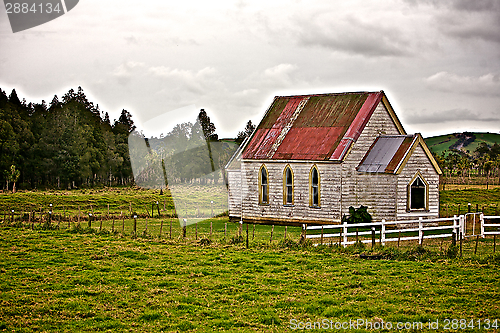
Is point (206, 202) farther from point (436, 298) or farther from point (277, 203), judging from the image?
point (436, 298)

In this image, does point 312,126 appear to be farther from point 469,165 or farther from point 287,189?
point 469,165

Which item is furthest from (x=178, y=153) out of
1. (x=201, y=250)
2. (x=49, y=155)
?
(x=201, y=250)

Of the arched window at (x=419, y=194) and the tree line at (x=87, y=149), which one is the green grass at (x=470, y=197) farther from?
the tree line at (x=87, y=149)

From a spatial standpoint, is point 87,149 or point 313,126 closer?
point 313,126

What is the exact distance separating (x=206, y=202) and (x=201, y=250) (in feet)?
122

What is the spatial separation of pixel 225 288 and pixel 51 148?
73908mm

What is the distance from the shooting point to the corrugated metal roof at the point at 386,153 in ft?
94.8

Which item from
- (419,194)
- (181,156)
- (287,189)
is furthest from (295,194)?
(181,156)

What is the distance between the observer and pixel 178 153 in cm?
10150

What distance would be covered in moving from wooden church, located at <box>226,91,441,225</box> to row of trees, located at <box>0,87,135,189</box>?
45.4 metres

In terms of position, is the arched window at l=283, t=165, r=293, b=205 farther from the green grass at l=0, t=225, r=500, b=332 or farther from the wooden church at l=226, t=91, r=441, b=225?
the green grass at l=0, t=225, r=500, b=332

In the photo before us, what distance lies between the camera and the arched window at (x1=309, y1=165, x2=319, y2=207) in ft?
101

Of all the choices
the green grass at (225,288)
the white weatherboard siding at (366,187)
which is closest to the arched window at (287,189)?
the white weatherboard siding at (366,187)

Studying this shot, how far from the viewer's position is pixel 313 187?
30.9 metres
